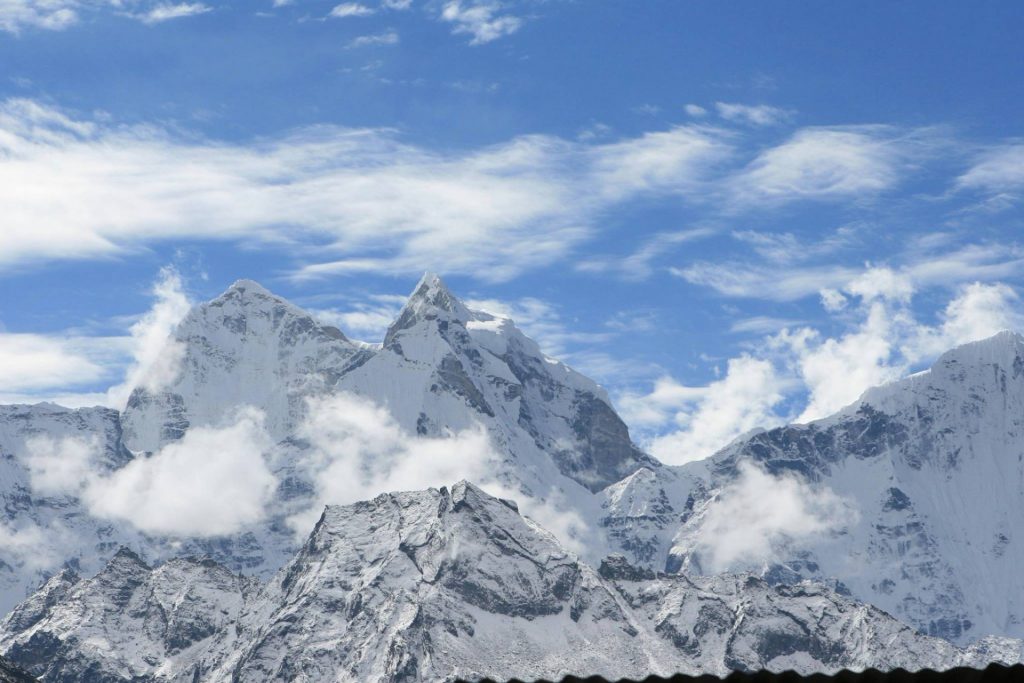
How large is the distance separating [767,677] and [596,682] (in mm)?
2618

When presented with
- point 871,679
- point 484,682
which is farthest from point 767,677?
point 484,682

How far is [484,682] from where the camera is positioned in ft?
98.8

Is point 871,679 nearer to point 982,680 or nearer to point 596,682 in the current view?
point 982,680

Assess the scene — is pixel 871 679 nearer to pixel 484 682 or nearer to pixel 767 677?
pixel 767 677

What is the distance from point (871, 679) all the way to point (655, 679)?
3209 millimetres

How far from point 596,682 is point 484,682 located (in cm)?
258

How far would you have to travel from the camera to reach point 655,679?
28.4m

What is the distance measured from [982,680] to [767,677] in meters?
3.15

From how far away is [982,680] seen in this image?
93.3 feet

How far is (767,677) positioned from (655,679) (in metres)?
1.72

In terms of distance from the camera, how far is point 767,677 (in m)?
28.7

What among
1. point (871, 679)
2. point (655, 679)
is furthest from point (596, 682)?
point (871, 679)

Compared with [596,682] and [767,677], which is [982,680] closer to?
[767,677]

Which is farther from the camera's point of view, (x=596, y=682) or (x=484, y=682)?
(x=484, y=682)
